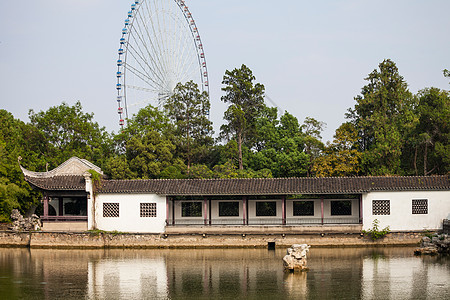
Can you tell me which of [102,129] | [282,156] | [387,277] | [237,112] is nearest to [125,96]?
[102,129]

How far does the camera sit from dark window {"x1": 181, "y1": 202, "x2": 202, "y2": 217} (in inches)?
1388

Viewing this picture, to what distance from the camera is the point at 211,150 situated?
5100cm

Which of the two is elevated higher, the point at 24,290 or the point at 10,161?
→ the point at 10,161

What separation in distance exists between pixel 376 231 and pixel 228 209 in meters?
8.64

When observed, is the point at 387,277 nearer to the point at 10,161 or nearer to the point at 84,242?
the point at 84,242

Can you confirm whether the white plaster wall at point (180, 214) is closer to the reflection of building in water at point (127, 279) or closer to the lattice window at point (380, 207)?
the reflection of building in water at point (127, 279)

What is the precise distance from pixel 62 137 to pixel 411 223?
2693 centimetres

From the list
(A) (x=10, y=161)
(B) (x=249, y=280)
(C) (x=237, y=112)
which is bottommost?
(B) (x=249, y=280)

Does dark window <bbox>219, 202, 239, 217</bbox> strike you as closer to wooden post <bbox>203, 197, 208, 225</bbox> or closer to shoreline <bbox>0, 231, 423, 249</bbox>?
wooden post <bbox>203, 197, 208, 225</bbox>

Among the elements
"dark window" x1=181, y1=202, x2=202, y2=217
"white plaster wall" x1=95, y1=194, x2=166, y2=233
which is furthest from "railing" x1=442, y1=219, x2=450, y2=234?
"white plaster wall" x1=95, y1=194, x2=166, y2=233


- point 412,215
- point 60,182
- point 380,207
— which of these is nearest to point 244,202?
point 380,207

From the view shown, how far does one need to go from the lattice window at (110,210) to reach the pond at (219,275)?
10.6 feet

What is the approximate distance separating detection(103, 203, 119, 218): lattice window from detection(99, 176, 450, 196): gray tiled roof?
2.79ft

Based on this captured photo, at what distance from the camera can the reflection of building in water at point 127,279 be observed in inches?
818
